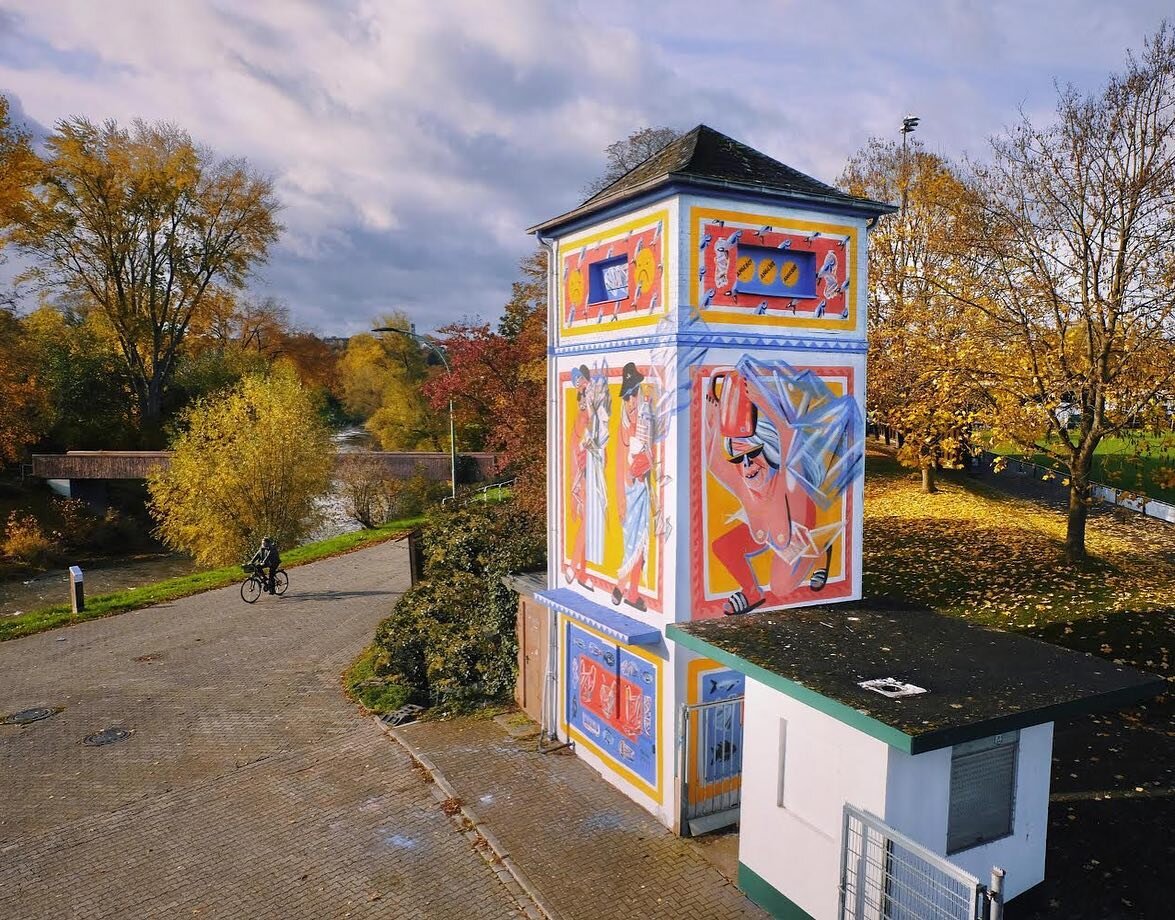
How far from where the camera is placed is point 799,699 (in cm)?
638

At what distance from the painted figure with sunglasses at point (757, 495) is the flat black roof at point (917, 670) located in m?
0.50

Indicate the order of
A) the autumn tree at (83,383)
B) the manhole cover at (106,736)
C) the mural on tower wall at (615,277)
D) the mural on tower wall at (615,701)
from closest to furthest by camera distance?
the mural on tower wall at (615,277) < the mural on tower wall at (615,701) < the manhole cover at (106,736) < the autumn tree at (83,383)

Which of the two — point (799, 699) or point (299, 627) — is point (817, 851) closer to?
point (799, 699)

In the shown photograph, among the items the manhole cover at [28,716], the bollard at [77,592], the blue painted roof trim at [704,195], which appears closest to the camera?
the blue painted roof trim at [704,195]

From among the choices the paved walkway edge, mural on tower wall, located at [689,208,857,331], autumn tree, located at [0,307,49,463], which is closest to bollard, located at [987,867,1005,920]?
the paved walkway edge

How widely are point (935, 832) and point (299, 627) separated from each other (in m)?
14.0

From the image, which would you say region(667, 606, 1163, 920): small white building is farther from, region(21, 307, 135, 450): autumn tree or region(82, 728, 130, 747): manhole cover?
region(21, 307, 135, 450): autumn tree

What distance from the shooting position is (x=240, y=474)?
25484mm

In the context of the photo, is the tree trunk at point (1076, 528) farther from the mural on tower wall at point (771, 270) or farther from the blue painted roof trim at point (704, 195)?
the blue painted roof trim at point (704, 195)

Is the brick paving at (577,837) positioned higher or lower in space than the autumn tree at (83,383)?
lower

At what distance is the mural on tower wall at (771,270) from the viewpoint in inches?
327

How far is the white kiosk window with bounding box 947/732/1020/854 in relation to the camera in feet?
21.1

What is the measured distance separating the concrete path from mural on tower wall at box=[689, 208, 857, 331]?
6.25m

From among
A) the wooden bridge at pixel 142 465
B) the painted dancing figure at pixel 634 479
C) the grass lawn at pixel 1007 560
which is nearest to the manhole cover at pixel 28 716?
the painted dancing figure at pixel 634 479
